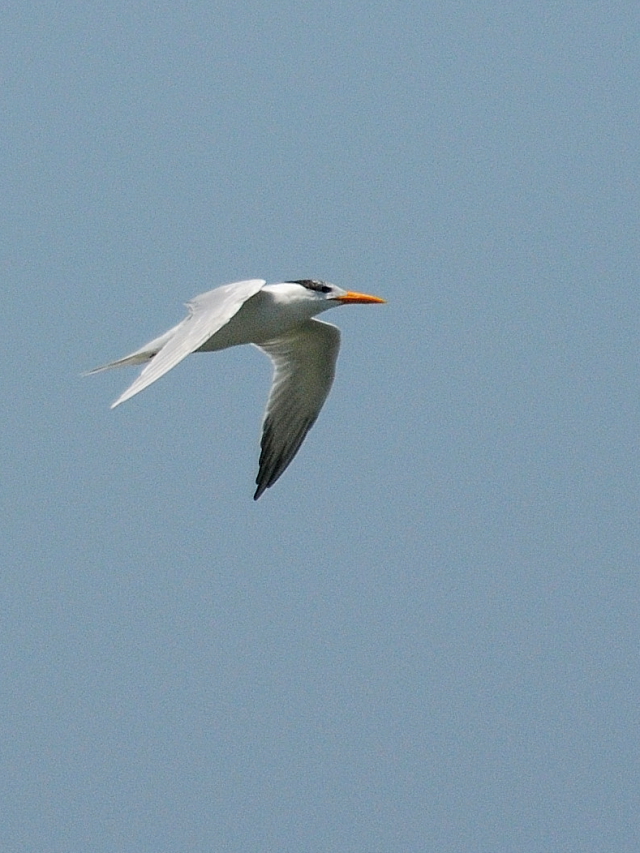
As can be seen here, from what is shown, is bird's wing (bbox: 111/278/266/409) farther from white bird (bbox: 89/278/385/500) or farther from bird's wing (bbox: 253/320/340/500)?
bird's wing (bbox: 253/320/340/500)

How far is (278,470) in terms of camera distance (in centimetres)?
1306

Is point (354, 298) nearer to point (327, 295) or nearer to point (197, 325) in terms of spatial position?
point (327, 295)

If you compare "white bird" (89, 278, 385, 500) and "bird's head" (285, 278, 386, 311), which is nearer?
"white bird" (89, 278, 385, 500)

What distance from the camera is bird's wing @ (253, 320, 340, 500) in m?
12.9

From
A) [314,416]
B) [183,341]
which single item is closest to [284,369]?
[314,416]

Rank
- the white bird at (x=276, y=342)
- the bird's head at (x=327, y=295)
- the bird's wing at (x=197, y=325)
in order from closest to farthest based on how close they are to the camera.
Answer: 1. the bird's wing at (x=197, y=325)
2. the white bird at (x=276, y=342)
3. the bird's head at (x=327, y=295)

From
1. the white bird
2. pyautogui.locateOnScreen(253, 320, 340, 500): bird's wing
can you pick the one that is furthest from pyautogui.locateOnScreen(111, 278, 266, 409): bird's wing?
pyautogui.locateOnScreen(253, 320, 340, 500): bird's wing

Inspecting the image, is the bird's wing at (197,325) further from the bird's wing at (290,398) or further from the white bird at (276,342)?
the bird's wing at (290,398)

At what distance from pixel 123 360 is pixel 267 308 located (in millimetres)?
1220

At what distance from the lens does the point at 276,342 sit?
1300 centimetres

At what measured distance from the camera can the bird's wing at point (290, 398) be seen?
509 inches

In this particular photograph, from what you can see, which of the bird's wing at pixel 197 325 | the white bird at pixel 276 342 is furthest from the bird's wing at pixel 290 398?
the bird's wing at pixel 197 325

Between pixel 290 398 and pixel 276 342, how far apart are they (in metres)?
0.52

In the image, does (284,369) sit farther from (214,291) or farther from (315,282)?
(214,291)
